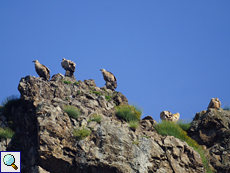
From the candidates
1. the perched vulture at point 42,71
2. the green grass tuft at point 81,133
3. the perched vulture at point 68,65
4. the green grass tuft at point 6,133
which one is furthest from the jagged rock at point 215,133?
the green grass tuft at point 6,133

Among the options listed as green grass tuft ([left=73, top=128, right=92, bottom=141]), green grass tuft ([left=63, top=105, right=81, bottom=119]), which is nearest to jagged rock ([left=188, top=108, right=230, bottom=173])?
green grass tuft ([left=73, top=128, right=92, bottom=141])

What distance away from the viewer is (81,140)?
2191 cm

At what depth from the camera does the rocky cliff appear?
2117 centimetres

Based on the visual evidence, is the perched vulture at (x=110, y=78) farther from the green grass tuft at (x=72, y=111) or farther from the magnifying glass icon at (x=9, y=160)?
the magnifying glass icon at (x=9, y=160)

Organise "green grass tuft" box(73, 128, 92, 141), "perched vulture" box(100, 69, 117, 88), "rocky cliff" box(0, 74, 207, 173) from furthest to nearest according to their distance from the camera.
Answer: "perched vulture" box(100, 69, 117, 88) < "green grass tuft" box(73, 128, 92, 141) < "rocky cliff" box(0, 74, 207, 173)

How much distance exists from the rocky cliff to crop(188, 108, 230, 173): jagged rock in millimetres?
2290

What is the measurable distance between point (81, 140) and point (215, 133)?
11.3 m

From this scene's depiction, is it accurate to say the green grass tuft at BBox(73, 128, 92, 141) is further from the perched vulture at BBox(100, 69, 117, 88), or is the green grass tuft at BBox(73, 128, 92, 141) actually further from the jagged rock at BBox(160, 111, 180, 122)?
the jagged rock at BBox(160, 111, 180, 122)

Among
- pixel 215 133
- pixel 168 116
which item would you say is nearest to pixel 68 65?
pixel 168 116

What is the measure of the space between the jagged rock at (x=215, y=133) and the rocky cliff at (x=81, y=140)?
2290mm

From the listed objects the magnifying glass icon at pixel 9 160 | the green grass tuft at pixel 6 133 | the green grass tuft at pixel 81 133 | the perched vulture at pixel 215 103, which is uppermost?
the perched vulture at pixel 215 103

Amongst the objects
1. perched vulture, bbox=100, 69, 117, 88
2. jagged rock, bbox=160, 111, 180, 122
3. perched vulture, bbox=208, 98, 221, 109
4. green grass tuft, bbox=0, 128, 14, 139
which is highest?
perched vulture, bbox=100, 69, 117, 88

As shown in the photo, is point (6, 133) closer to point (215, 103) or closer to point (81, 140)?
point (81, 140)

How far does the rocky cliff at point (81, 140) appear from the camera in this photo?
21172mm
